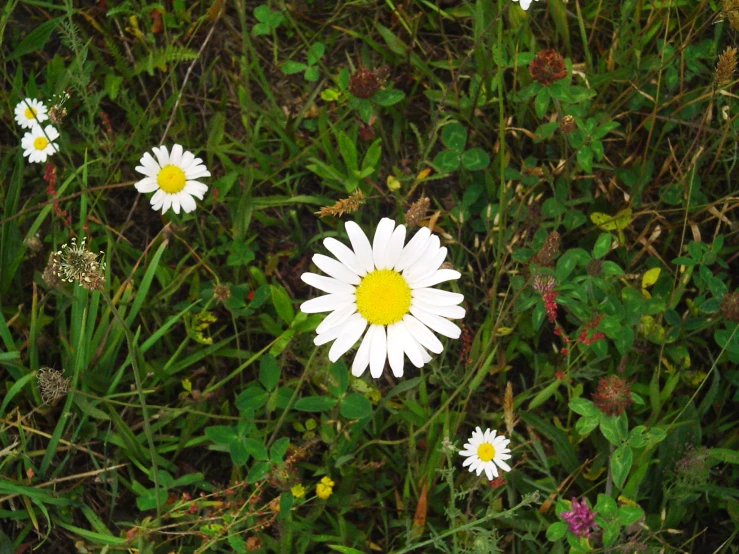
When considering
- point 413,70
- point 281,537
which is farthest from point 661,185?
point 281,537

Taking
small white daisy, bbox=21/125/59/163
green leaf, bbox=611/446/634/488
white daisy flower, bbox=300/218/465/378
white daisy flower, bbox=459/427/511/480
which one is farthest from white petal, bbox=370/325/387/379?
small white daisy, bbox=21/125/59/163

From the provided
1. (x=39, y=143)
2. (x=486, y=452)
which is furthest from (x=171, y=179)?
(x=486, y=452)

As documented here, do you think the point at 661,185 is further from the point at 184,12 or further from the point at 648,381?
the point at 184,12

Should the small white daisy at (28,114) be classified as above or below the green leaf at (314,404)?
above

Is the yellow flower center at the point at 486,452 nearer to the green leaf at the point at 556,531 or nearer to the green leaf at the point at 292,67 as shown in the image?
the green leaf at the point at 556,531

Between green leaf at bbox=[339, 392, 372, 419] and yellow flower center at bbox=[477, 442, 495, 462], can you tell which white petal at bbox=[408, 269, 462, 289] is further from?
yellow flower center at bbox=[477, 442, 495, 462]

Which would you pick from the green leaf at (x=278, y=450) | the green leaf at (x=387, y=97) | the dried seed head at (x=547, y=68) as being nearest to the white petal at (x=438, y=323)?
the green leaf at (x=278, y=450)

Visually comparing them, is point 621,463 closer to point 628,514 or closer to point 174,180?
point 628,514
